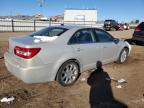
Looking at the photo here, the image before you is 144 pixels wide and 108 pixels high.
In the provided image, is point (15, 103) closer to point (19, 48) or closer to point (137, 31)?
point (19, 48)

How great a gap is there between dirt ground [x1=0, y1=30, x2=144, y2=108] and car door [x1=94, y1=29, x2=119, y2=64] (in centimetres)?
62

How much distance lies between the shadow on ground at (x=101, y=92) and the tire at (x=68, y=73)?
0.56 m

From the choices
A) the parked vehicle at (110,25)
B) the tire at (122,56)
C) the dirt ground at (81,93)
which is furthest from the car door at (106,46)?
the parked vehicle at (110,25)

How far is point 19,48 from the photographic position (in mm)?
4758

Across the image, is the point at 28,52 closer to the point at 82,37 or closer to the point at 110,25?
the point at 82,37

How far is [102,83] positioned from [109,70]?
4.43 feet

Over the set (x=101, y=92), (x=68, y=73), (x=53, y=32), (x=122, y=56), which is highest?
(x=53, y=32)

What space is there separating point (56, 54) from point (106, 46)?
2189 mm

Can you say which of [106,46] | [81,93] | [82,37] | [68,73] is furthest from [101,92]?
[106,46]

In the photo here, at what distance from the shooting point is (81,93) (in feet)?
16.3

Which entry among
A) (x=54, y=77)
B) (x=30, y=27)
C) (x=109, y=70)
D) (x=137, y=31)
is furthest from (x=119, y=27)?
(x=54, y=77)

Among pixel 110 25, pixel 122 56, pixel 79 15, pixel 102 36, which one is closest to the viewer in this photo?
pixel 102 36

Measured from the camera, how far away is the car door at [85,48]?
5.45 metres

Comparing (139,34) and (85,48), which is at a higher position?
(139,34)
